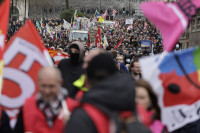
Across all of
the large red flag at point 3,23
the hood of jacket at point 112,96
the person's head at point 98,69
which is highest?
the large red flag at point 3,23

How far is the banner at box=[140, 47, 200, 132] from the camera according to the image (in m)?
3.26

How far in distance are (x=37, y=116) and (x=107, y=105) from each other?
A: 648 mm

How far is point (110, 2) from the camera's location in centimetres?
9738

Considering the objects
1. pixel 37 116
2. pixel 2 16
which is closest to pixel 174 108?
pixel 37 116

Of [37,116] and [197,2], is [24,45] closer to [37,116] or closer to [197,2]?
[37,116]

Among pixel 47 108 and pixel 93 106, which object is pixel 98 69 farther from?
pixel 47 108

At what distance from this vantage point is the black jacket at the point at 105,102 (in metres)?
2.09

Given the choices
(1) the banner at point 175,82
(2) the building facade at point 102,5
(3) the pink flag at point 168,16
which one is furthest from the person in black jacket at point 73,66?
(2) the building facade at point 102,5

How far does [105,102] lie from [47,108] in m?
0.60

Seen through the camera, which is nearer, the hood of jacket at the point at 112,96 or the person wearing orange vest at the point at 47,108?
the hood of jacket at the point at 112,96

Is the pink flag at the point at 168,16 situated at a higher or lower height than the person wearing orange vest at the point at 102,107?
higher

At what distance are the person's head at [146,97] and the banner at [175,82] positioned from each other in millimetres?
53

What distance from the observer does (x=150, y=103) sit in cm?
299

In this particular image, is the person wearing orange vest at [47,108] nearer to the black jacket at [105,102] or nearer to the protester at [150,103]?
the black jacket at [105,102]
